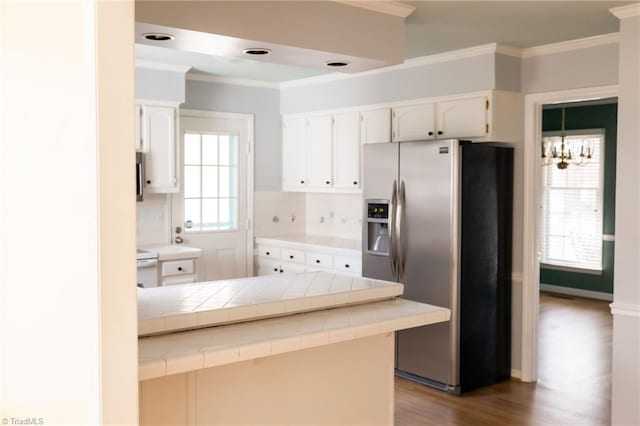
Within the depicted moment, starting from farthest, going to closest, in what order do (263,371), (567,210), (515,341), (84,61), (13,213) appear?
(567,210) < (515,341) < (263,371) < (13,213) < (84,61)

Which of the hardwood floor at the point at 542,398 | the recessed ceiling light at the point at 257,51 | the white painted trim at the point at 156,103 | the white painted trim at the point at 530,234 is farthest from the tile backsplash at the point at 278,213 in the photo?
the recessed ceiling light at the point at 257,51

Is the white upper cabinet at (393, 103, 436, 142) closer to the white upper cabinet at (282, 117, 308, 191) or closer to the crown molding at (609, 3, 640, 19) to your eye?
the white upper cabinet at (282, 117, 308, 191)

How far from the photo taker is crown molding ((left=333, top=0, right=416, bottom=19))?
12.0 feet

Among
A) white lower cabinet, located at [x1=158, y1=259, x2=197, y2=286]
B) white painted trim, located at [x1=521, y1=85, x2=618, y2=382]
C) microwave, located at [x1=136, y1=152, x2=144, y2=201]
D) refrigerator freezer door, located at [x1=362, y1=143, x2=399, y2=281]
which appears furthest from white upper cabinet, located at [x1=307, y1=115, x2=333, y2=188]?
white painted trim, located at [x1=521, y1=85, x2=618, y2=382]

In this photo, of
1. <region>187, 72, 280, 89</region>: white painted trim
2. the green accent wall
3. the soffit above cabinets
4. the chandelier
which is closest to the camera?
the soffit above cabinets

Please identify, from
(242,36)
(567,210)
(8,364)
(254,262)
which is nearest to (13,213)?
(8,364)

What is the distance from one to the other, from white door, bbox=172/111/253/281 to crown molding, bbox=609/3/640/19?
3.62 metres

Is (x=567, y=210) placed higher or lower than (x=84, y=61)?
lower

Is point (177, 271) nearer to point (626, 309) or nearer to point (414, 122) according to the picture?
point (414, 122)

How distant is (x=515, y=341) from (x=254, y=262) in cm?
267

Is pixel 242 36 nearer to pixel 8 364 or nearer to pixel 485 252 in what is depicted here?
pixel 8 364

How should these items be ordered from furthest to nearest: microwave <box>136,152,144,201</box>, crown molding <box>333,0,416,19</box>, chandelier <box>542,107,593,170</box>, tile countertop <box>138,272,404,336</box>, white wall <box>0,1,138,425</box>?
chandelier <box>542,107,593,170</box> → microwave <box>136,152,144,201</box> → crown molding <box>333,0,416,19</box> → tile countertop <box>138,272,404,336</box> → white wall <box>0,1,138,425</box>

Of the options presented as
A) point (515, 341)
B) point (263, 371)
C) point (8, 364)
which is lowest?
point (515, 341)

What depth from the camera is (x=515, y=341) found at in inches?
203
